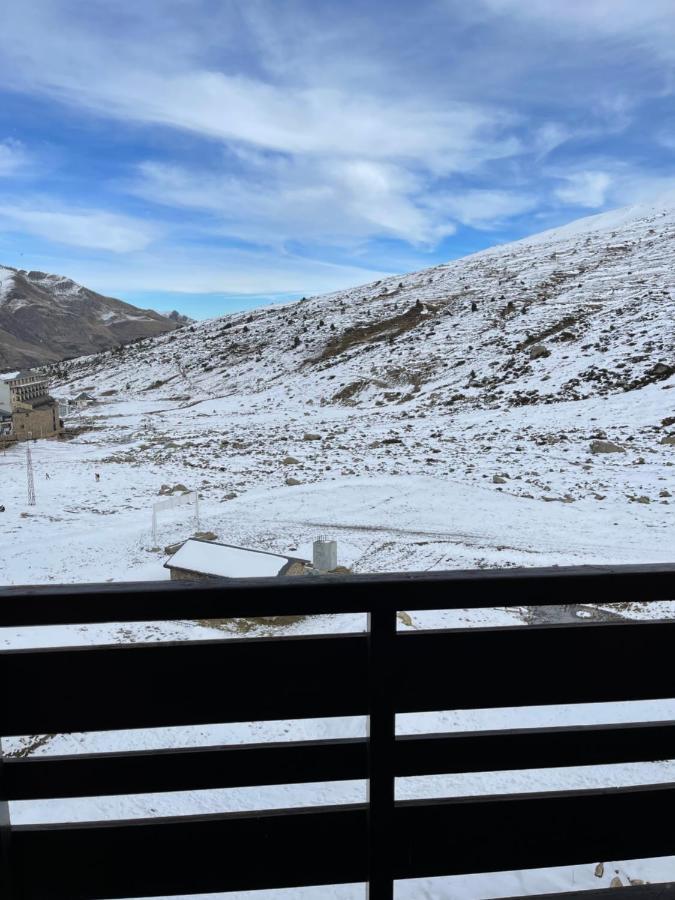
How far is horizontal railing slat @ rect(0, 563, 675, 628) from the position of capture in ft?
5.22

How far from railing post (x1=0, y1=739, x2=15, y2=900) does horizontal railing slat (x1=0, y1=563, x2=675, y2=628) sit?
0.47 metres

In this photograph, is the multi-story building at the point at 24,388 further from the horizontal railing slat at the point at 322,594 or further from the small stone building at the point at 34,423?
the horizontal railing slat at the point at 322,594

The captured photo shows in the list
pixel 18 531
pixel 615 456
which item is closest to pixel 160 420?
pixel 18 531

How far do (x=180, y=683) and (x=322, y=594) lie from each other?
48cm

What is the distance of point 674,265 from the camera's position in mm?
54281

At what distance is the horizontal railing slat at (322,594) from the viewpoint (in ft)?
5.22

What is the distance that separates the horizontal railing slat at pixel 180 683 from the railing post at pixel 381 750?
46mm

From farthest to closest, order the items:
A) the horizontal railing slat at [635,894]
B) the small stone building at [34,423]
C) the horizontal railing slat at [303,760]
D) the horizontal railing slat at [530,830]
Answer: the small stone building at [34,423] → the horizontal railing slat at [635,894] → the horizontal railing slat at [530,830] → the horizontal railing slat at [303,760]

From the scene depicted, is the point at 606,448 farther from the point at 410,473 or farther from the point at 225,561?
the point at 225,561

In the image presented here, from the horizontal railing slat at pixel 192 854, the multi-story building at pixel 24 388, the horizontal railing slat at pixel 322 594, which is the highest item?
the multi-story building at pixel 24 388

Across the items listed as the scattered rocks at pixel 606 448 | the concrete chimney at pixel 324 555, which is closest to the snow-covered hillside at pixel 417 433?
the scattered rocks at pixel 606 448

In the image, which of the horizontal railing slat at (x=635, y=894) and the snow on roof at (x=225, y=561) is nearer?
the horizontal railing slat at (x=635, y=894)

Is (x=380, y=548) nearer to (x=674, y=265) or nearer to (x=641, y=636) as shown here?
(x=641, y=636)

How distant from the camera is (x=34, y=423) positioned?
3170cm
